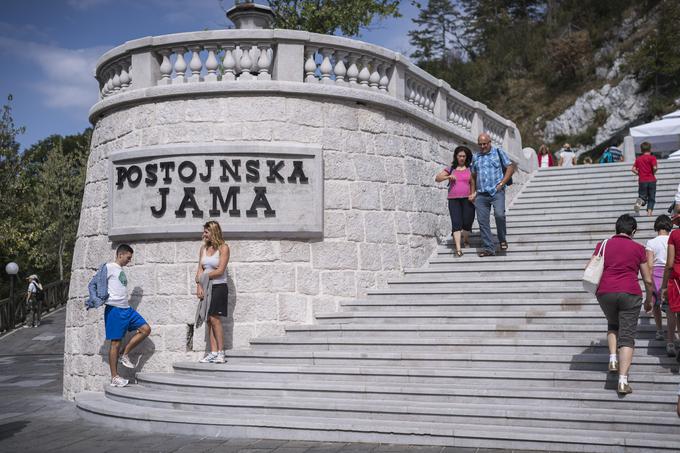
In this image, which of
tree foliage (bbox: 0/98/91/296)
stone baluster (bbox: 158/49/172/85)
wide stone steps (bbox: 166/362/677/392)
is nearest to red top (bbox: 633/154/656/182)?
wide stone steps (bbox: 166/362/677/392)

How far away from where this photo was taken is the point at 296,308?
31.6 ft

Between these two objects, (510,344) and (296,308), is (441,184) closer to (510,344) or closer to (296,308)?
(296,308)

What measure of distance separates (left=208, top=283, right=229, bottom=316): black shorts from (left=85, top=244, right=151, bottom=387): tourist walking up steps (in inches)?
42.3

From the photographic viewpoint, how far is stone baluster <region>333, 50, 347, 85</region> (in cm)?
1048

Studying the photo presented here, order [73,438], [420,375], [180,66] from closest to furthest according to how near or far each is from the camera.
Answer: [73,438]
[420,375]
[180,66]

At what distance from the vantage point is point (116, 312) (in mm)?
9141

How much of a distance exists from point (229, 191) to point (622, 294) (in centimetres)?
519

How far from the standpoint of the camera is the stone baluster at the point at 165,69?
33.3 ft

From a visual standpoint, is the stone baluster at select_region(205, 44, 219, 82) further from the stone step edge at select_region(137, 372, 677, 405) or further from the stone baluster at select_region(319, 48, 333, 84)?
the stone step edge at select_region(137, 372, 677, 405)

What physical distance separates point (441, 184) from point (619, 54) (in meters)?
42.1

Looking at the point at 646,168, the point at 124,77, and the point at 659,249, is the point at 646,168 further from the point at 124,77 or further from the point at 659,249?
the point at 124,77

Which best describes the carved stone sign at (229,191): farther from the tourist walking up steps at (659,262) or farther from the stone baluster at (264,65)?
the tourist walking up steps at (659,262)

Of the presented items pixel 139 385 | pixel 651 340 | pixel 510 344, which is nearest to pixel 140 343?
pixel 139 385

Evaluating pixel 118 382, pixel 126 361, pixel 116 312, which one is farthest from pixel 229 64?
pixel 118 382
